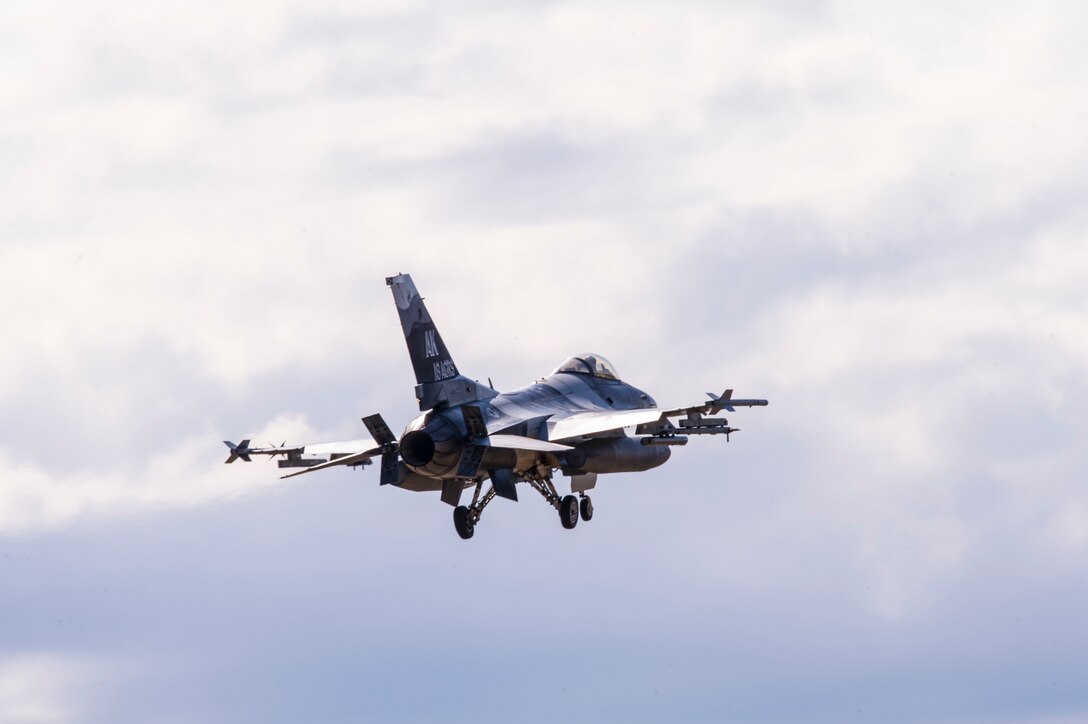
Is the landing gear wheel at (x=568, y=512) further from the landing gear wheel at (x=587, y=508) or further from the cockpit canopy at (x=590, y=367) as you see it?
the cockpit canopy at (x=590, y=367)

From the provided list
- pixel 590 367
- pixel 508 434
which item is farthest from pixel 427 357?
pixel 590 367

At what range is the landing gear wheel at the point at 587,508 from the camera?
251ft

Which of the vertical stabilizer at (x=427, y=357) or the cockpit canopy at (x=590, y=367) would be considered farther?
the cockpit canopy at (x=590, y=367)

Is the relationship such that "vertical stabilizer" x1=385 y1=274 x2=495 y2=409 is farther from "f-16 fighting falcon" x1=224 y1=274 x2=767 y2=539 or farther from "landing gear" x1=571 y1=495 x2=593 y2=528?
"landing gear" x1=571 y1=495 x2=593 y2=528

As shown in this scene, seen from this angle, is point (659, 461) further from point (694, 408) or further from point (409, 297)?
point (409, 297)

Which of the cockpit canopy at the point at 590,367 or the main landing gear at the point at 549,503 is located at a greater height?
the cockpit canopy at the point at 590,367

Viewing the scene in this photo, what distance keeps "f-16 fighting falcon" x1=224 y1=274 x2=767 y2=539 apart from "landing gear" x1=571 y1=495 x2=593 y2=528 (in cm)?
3

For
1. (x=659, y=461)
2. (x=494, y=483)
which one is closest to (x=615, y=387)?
(x=659, y=461)

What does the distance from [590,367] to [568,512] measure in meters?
5.87

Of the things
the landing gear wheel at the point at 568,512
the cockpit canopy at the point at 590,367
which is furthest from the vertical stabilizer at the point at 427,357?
the cockpit canopy at the point at 590,367

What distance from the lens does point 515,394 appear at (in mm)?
75250

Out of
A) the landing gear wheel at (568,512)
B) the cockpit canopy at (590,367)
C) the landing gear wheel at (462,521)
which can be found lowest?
the landing gear wheel at (462,521)

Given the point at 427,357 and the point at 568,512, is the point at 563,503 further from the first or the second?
the point at 427,357

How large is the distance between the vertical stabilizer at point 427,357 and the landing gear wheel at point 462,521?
3738 millimetres
